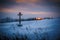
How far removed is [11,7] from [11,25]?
316 mm

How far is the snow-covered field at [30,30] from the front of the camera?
2053mm

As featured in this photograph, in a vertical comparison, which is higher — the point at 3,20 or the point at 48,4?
the point at 48,4

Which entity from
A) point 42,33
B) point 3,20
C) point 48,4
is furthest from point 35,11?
point 3,20

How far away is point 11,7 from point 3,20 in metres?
0.27

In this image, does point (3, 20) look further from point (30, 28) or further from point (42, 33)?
point (42, 33)

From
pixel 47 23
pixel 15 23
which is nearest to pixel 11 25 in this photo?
pixel 15 23

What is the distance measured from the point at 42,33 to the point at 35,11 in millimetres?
407

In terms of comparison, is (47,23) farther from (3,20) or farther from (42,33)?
(3,20)

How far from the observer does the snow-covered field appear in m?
2.05

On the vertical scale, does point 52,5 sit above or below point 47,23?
above

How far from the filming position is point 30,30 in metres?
2.07

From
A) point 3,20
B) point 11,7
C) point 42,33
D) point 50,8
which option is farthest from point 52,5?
point 3,20

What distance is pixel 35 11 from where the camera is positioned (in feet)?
6.86

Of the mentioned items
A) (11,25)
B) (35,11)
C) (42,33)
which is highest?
(35,11)
